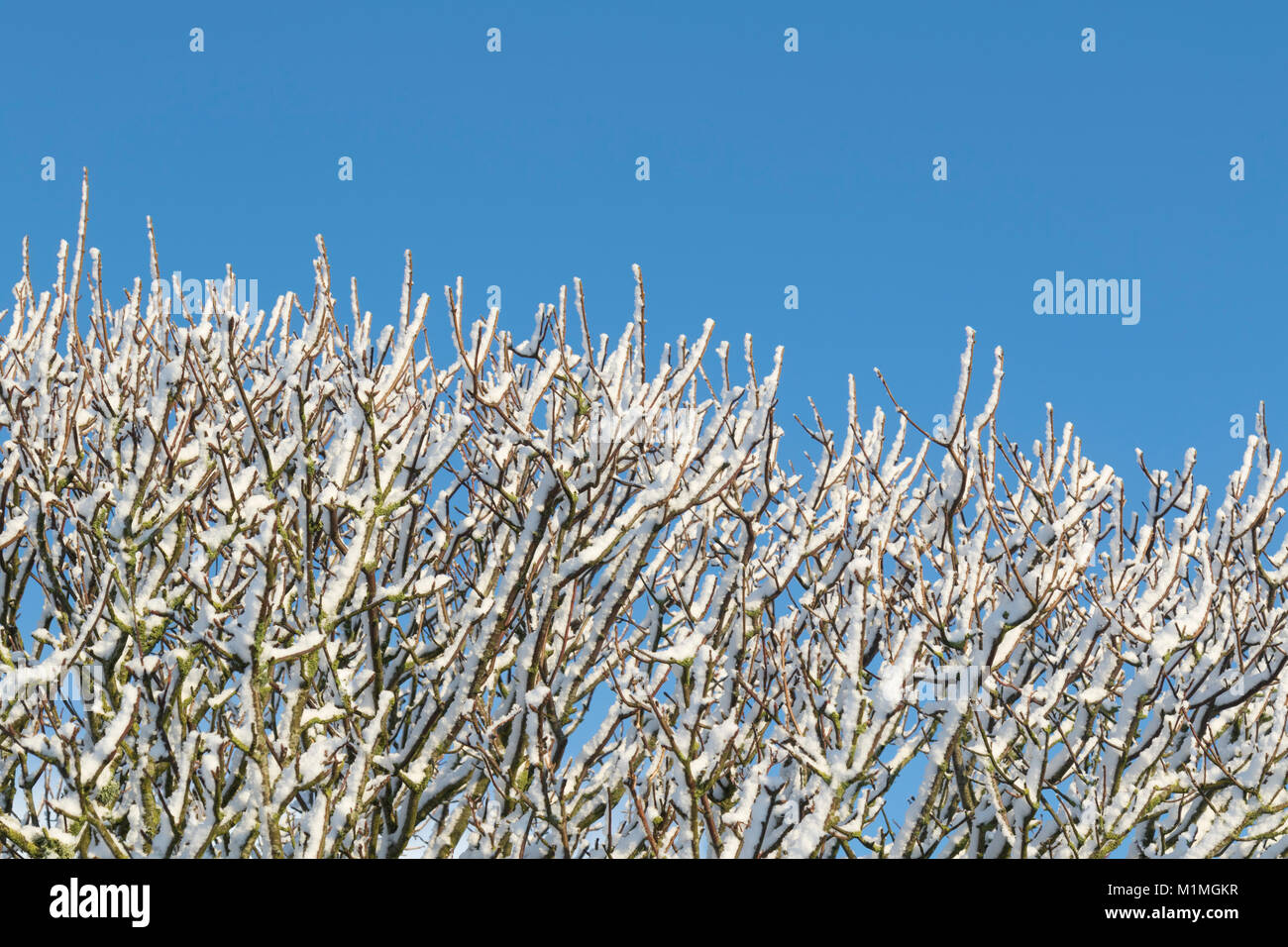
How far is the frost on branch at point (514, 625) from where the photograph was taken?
5691mm

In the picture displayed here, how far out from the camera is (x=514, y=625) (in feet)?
21.0

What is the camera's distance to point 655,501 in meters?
5.70

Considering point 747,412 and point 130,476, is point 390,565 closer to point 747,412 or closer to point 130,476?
point 130,476

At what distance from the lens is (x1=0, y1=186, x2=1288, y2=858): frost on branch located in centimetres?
569

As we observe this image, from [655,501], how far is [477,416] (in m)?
1.26

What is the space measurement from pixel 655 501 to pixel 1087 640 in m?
2.75
